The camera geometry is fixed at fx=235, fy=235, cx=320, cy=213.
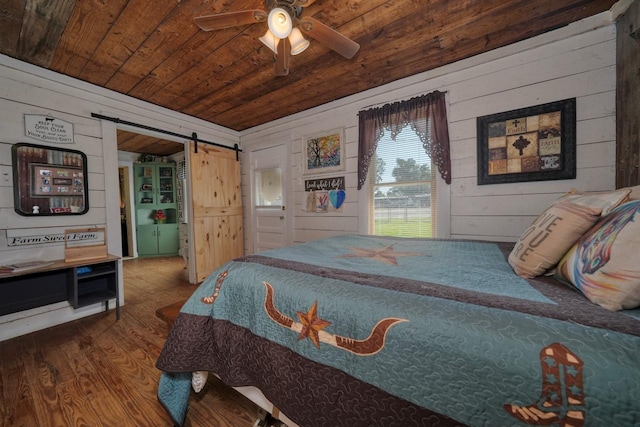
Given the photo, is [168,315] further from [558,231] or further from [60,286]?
[558,231]

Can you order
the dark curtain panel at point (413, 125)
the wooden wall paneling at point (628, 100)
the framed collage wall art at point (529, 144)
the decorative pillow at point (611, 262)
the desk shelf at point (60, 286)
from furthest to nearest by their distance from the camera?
the dark curtain panel at point (413, 125) → the desk shelf at point (60, 286) → the framed collage wall art at point (529, 144) → the wooden wall paneling at point (628, 100) → the decorative pillow at point (611, 262)

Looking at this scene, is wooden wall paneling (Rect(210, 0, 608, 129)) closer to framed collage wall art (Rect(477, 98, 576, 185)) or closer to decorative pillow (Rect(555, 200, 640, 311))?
framed collage wall art (Rect(477, 98, 576, 185))

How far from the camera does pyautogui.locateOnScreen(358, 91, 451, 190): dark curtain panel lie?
7.61 ft

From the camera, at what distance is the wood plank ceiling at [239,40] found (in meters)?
1.61

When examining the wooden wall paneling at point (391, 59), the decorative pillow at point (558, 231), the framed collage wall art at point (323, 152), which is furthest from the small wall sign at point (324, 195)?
the decorative pillow at point (558, 231)

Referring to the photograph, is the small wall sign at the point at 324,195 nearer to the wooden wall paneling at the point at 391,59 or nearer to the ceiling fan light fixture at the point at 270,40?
the wooden wall paneling at the point at 391,59

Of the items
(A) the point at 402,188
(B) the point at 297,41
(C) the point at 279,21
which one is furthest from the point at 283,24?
(A) the point at 402,188

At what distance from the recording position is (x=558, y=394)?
0.51 metres

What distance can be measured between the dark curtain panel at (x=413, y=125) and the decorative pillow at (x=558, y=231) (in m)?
1.39

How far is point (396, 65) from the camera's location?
7.52 ft

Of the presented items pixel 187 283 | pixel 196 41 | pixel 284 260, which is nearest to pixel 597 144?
pixel 284 260

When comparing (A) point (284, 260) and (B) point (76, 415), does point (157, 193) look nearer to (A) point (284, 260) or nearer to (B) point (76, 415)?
(B) point (76, 415)

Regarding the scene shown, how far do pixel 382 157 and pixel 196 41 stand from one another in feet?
6.72

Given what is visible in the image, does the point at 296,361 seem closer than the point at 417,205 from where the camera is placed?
Yes
